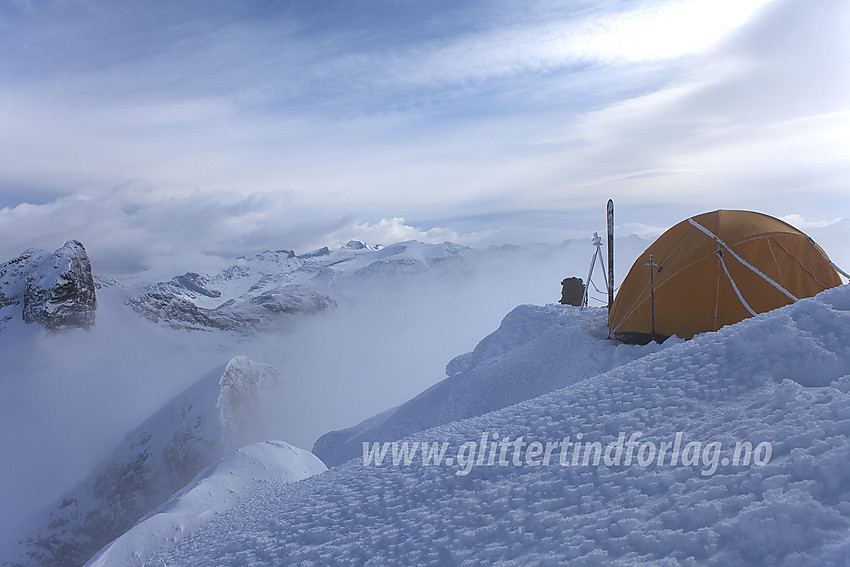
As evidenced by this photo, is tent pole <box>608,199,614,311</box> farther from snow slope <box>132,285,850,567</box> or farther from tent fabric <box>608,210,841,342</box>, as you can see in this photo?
snow slope <box>132,285,850,567</box>

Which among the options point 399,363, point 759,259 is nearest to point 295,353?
point 399,363

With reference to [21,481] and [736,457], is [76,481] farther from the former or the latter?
[736,457]

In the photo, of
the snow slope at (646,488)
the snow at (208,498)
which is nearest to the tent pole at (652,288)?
the snow slope at (646,488)

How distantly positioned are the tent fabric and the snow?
29.0ft

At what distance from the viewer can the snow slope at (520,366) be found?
11.5m

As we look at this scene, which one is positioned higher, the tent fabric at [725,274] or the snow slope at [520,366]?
the tent fabric at [725,274]

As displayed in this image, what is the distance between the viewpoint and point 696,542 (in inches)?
101

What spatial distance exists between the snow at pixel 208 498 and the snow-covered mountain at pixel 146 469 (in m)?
49.4

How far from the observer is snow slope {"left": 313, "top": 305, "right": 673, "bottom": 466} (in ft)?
37.8

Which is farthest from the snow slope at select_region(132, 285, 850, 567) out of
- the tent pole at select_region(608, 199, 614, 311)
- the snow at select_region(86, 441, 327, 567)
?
the tent pole at select_region(608, 199, 614, 311)

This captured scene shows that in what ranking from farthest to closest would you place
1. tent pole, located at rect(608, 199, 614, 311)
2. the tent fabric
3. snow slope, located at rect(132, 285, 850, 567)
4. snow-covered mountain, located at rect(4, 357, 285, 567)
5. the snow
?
1. snow-covered mountain, located at rect(4, 357, 285, 567)
2. tent pole, located at rect(608, 199, 614, 311)
3. the tent fabric
4. the snow
5. snow slope, located at rect(132, 285, 850, 567)

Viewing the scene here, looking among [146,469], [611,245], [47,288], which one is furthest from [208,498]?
[47,288]

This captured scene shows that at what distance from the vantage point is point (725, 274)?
35.0ft

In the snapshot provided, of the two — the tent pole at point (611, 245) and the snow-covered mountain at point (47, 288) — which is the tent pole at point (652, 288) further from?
the snow-covered mountain at point (47, 288)
